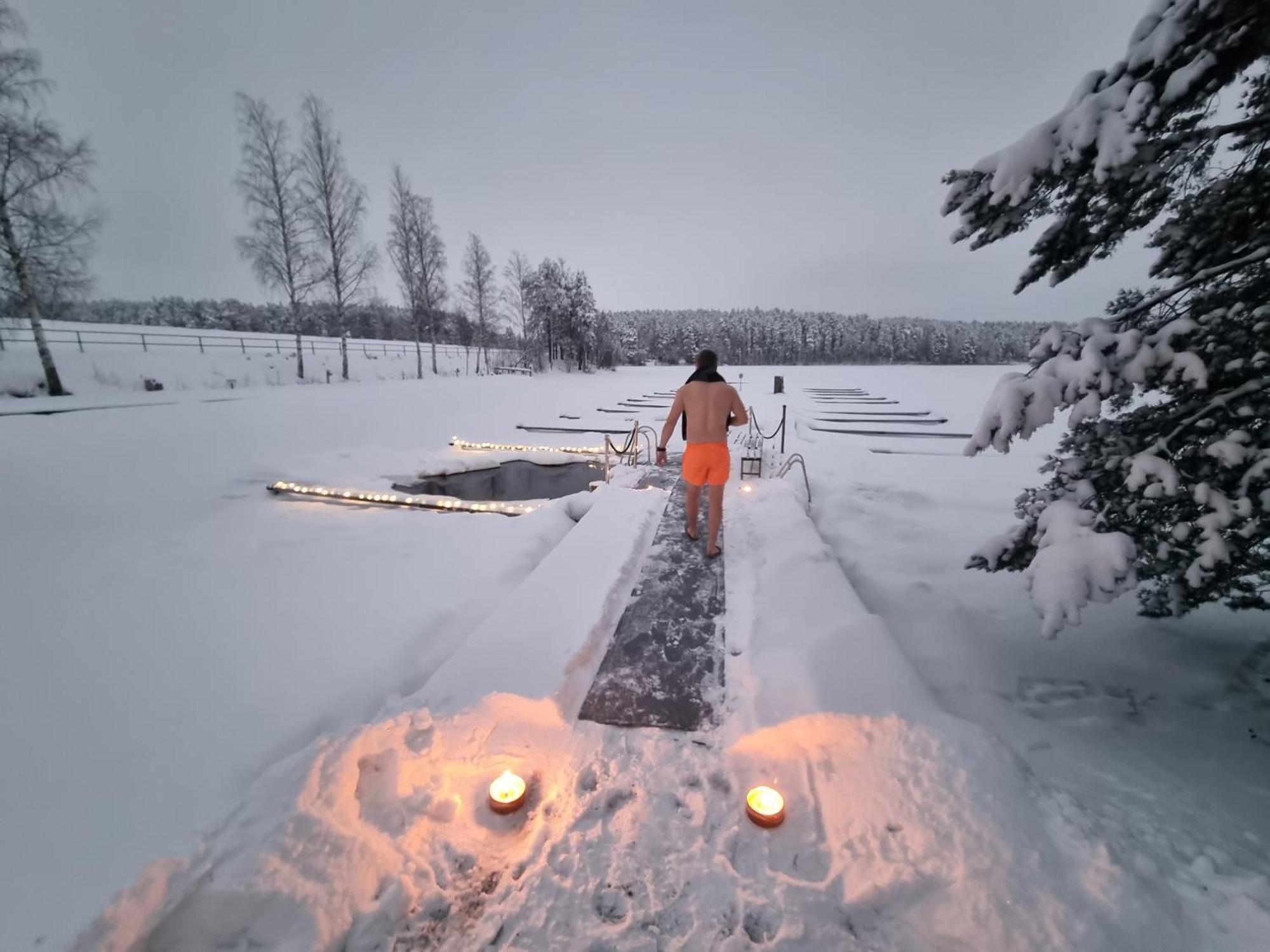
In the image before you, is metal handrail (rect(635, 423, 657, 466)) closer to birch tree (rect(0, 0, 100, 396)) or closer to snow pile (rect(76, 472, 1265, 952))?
snow pile (rect(76, 472, 1265, 952))

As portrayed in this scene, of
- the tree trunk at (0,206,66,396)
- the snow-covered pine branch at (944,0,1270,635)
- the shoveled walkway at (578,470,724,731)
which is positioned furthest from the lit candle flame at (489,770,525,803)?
the tree trunk at (0,206,66,396)

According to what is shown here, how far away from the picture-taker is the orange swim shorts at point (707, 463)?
4742mm

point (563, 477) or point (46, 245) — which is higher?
point (46, 245)

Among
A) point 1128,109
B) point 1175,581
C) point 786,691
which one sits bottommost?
point 786,691

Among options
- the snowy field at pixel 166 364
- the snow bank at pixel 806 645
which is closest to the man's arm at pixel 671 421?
the snow bank at pixel 806 645

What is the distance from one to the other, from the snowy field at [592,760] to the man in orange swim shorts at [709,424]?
816 millimetres

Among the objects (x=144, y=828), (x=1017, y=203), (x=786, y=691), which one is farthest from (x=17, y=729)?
(x=1017, y=203)

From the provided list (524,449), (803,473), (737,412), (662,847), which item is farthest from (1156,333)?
(524,449)

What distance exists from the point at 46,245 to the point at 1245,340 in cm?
2165

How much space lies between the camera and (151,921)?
181cm

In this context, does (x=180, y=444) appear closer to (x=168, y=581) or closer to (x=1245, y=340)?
(x=168, y=581)

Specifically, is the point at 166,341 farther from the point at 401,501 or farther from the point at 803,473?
the point at 803,473

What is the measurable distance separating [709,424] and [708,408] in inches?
6.1

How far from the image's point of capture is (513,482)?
436 inches
